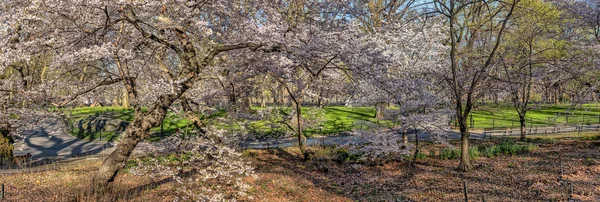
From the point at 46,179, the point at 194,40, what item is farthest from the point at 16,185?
the point at 194,40

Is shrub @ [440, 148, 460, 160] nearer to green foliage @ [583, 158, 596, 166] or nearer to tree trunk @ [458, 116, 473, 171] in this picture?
tree trunk @ [458, 116, 473, 171]

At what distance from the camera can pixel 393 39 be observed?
41.8 ft

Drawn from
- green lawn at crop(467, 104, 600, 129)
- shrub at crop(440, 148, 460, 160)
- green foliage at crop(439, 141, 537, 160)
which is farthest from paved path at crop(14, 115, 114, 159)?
green lawn at crop(467, 104, 600, 129)

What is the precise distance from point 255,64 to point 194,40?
8.70ft

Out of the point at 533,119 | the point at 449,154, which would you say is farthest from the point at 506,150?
the point at 533,119

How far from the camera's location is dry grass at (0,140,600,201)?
31.9 feet

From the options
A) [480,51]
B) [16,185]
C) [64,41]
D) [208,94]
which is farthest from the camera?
[480,51]

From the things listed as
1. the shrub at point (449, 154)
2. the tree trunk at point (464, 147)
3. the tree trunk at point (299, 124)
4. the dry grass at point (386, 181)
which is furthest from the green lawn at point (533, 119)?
the tree trunk at point (299, 124)

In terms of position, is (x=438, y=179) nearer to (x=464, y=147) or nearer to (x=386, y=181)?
(x=386, y=181)

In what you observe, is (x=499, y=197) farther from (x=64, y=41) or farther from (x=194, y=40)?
(x=64, y=41)

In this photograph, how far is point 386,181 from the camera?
13273mm

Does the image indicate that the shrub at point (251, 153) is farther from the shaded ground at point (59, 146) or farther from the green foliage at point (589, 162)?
the green foliage at point (589, 162)

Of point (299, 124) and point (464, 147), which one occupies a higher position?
A: point (299, 124)

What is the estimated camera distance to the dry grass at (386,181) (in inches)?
382
